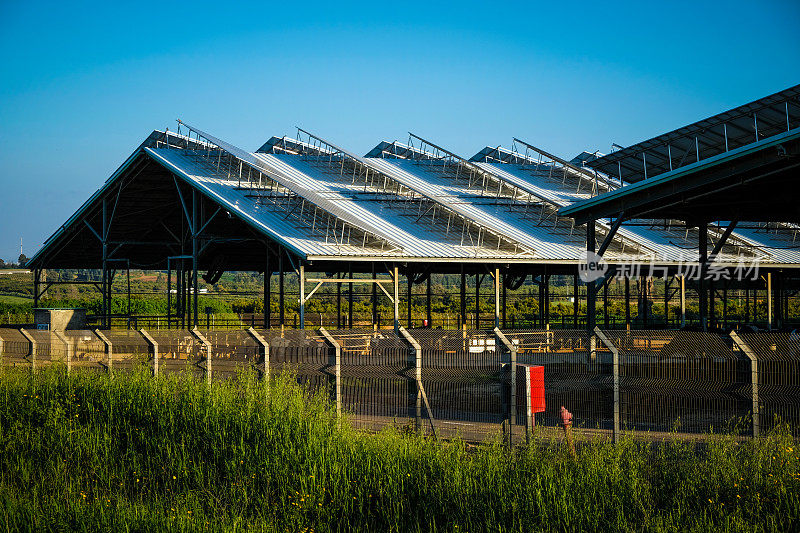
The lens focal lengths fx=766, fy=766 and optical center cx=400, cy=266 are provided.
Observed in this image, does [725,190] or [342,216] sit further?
[342,216]

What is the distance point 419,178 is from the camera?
132ft

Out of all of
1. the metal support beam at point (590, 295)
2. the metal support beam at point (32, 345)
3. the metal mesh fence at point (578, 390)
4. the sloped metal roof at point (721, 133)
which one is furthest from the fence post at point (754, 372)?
the metal support beam at point (32, 345)

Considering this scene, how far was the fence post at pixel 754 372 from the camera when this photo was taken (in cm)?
1059

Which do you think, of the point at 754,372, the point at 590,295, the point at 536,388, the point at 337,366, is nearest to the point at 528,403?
the point at 536,388

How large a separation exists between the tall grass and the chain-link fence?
0.82 metres

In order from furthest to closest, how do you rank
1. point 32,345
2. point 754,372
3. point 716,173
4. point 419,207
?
point 419,207
point 716,173
point 32,345
point 754,372

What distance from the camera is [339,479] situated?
9.52 meters

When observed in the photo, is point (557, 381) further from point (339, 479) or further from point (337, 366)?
point (339, 479)

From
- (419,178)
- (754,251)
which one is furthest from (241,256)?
(754,251)

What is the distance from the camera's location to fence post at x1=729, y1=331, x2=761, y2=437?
10586 mm

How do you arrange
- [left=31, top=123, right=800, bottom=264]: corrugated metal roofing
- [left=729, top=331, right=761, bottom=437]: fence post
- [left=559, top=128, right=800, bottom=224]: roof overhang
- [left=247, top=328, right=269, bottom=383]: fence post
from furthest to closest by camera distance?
[left=31, top=123, right=800, bottom=264]: corrugated metal roofing, [left=559, top=128, right=800, bottom=224]: roof overhang, [left=247, top=328, right=269, bottom=383]: fence post, [left=729, top=331, right=761, bottom=437]: fence post

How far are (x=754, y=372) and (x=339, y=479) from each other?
5.98m

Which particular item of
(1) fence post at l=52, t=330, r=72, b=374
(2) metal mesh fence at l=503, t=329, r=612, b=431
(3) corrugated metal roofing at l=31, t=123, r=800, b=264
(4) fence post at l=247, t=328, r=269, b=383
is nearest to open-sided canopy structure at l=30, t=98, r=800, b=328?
(3) corrugated metal roofing at l=31, t=123, r=800, b=264

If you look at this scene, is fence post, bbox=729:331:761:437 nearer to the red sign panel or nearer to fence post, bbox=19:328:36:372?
the red sign panel
